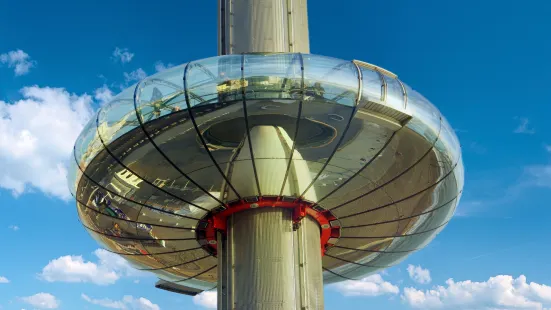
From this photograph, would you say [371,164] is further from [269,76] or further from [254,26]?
[254,26]

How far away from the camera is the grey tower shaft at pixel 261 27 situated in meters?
17.5

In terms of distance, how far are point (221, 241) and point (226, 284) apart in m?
1.33

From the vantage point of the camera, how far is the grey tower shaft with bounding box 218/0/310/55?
688 inches

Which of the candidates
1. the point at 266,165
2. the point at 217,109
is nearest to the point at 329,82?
the point at 217,109

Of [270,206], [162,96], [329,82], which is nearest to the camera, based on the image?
[329,82]

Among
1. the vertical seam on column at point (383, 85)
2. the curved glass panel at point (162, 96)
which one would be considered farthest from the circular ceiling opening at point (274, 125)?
the vertical seam on column at point (383, 85)

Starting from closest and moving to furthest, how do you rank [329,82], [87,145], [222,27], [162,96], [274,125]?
[329,82], [162,96], [274,125], [87,145], [222,27]

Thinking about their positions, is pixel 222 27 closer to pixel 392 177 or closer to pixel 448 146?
pixel 392 177

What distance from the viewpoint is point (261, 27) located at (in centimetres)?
1764

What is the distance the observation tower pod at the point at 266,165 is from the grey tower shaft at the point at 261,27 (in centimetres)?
4

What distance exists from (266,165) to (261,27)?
4563 mm

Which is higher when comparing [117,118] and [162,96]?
[162,96]

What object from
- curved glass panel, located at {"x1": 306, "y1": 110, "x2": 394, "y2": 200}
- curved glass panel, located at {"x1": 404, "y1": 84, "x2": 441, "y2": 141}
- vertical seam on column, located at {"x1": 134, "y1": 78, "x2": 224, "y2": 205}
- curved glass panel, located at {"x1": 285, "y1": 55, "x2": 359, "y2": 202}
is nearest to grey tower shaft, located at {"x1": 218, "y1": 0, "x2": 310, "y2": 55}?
curved glass panel, located at {"x1": 285, "y1": 55, "x2": 359, "y2": 202}

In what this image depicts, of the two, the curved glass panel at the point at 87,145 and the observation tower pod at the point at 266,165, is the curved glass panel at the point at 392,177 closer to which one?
the observation tower pod at the point at 266,165
